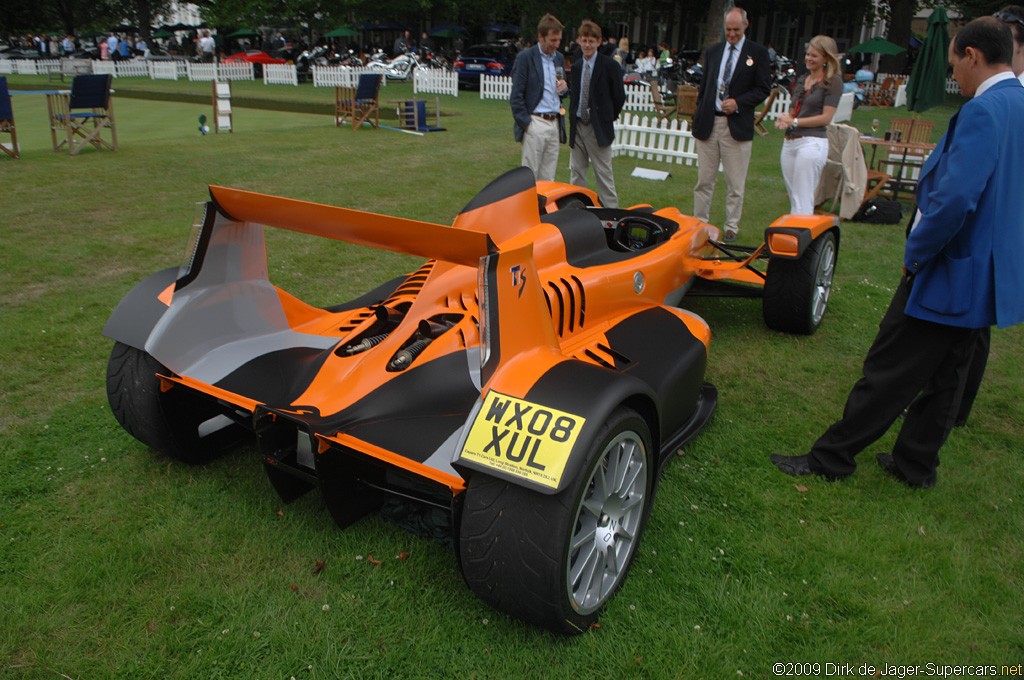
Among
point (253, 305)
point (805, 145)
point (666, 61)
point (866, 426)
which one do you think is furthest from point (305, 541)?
point (666, 61)

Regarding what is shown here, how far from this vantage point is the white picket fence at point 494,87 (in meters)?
24.8

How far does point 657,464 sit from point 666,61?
98.9ft

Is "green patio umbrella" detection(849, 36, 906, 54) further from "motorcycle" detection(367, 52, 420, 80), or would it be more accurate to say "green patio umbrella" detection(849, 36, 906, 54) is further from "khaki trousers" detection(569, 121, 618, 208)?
"khaki trousers" detection(569, 121, 618, 208)

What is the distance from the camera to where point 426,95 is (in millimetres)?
25453

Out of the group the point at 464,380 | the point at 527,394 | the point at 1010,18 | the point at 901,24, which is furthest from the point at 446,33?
the point at 527,394

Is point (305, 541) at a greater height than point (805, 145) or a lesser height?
lesser

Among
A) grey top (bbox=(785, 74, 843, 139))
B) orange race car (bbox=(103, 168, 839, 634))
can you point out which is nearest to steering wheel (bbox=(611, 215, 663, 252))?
orange race car (bbox=(103, 168, 839, 634))

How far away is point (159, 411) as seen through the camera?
3.24 metres

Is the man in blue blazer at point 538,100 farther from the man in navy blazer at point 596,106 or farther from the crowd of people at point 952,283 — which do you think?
the crowd of people at point 952,283

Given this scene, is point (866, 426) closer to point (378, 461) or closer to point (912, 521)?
point (912, 521)

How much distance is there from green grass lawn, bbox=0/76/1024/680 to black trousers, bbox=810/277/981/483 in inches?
6.8

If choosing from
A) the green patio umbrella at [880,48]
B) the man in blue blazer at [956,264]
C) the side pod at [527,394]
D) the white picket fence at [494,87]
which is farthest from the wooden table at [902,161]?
the green patio umbrella at [880,48]

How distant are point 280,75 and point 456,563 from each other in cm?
3229

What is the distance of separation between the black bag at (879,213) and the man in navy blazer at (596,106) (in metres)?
3.58
